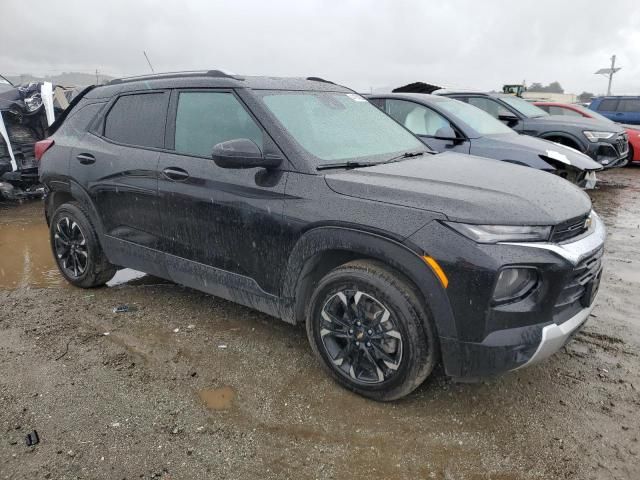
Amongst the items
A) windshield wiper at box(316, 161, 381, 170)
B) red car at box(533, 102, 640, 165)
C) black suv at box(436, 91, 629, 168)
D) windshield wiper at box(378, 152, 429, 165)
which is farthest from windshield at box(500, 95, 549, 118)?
windshield wiper at box(316, 161, 381, 170)

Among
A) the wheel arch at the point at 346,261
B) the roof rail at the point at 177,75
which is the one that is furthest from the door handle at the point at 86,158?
the wheel arch at the point at 346,261

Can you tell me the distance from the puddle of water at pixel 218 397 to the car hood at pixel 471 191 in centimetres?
133

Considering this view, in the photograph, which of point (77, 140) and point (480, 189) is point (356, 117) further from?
point (77, 140)

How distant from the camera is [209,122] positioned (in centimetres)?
342

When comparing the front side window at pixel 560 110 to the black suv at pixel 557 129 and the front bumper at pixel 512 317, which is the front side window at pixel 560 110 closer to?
the black suv at pixel 557 129

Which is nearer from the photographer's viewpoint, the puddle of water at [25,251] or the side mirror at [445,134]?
the puddle of water at [25,251]

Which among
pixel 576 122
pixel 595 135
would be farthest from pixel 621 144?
pixel 576 122

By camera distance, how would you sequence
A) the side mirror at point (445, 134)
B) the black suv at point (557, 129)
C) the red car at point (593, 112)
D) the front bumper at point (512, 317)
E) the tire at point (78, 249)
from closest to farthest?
the front bumper at point (512, 317) < the tire at point (78, 249) < the side mirror at point (445, 134) < the black suv at point (557, 129) < the red car at point (593, 112)

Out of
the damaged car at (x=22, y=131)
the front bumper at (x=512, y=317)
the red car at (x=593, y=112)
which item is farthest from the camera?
the red car at (x=593, y=112)

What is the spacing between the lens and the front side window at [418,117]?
6.52 metres

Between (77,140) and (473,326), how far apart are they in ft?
11.6

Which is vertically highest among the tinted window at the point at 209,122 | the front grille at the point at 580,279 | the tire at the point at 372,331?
the tinted window at the point at 209,122

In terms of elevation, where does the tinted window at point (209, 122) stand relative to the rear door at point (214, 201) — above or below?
above

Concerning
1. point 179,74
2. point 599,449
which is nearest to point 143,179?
point 179,74
